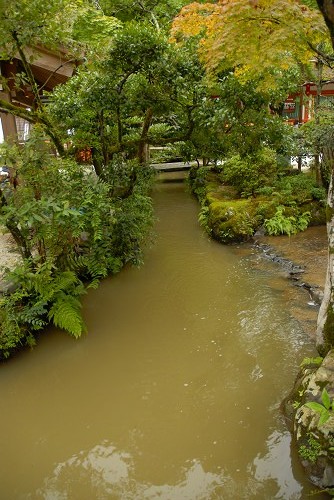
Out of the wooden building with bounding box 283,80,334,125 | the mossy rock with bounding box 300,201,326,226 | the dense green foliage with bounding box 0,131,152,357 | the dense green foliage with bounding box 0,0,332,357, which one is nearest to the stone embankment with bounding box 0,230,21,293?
the dense green foliage with bounding box 0,0,332,357

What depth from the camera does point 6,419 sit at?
4.88m

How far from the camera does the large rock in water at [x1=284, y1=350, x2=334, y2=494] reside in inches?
143

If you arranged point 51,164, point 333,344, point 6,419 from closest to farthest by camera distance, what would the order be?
point 333,344
point 6,419
point 51,164

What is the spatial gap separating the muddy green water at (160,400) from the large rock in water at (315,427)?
0.17 m

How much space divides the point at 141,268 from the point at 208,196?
4229 mm

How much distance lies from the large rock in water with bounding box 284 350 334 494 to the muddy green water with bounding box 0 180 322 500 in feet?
0.57

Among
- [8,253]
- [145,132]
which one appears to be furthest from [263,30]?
[8,253]

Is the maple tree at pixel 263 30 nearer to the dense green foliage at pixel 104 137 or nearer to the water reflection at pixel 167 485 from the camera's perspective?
the dense green foliage at pixel 104 137

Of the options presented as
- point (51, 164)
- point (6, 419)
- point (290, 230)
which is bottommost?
point (6, 419)

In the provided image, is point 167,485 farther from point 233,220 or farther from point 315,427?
point 233,220

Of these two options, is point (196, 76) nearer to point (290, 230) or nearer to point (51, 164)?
point (51, 164)

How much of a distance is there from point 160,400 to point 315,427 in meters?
1.97

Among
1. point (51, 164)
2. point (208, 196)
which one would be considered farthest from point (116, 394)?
point (208, 196)

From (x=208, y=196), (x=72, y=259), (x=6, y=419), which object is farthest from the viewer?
(x=208, y=196)
